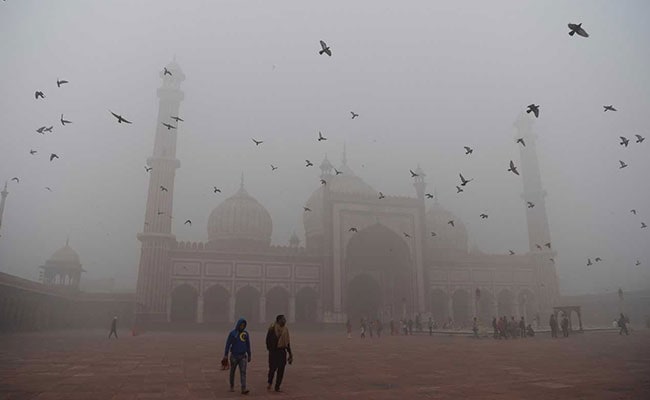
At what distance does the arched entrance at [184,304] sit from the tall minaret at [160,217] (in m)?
1.69

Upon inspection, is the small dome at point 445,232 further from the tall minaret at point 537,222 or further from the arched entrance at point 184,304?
the arched entrance at point 184,304

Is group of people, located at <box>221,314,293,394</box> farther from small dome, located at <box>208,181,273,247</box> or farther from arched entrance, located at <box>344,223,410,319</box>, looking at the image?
small dome, located at <box>208,181,273,247</box>

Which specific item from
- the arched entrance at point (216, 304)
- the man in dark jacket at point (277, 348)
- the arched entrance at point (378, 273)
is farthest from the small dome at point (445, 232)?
the man in dark jacket at point (277, 348)

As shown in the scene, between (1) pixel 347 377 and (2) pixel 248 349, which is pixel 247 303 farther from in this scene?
(2) pixel 248 349

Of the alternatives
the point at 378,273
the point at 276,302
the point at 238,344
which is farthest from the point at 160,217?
the point at 238,344

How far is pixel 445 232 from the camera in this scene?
127 ft

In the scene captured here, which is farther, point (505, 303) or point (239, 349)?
point (505, 303)

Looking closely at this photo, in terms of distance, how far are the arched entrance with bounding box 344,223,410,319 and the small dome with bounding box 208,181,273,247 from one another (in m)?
6.87

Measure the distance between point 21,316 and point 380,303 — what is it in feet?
71.1

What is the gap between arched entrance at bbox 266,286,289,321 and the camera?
96.2 feet

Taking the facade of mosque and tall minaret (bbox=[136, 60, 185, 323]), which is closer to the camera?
tall minaret (bbox=[136, 60, 185, 323])

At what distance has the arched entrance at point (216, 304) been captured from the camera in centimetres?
2846

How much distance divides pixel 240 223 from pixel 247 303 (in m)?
6.37

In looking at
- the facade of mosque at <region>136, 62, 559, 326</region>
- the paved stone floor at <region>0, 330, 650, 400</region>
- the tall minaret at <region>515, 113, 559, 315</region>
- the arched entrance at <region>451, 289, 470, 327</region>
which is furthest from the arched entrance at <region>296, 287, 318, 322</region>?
the paved stone floor at <region>0, 330, 650, 400</region>
